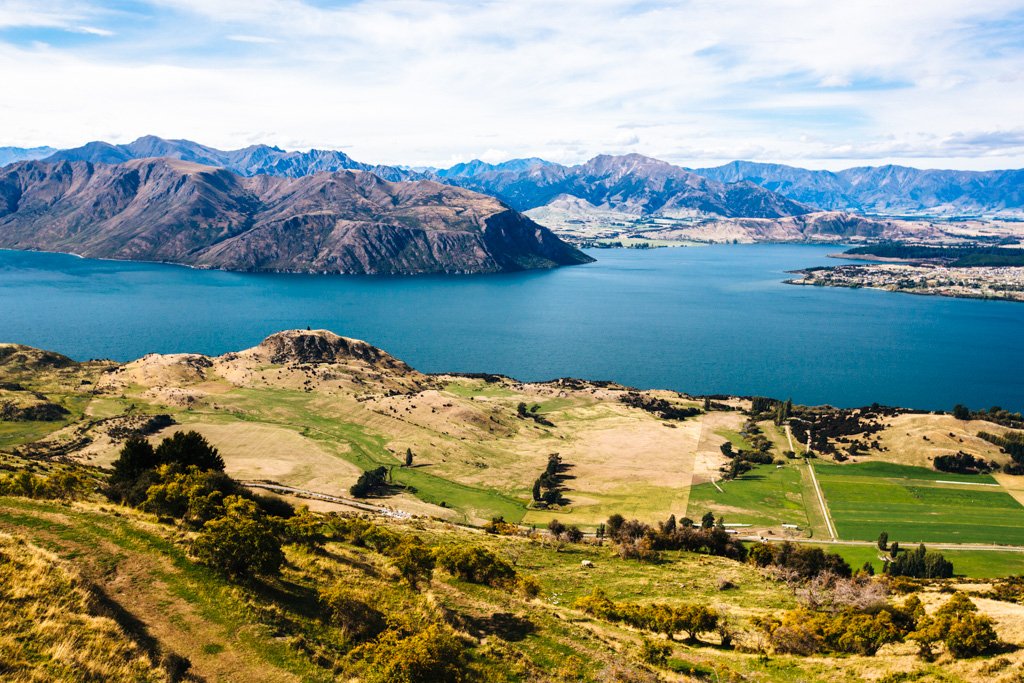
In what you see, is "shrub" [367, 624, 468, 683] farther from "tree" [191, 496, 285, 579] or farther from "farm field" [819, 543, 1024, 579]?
"farm field" [819, 543, 1024, 579]

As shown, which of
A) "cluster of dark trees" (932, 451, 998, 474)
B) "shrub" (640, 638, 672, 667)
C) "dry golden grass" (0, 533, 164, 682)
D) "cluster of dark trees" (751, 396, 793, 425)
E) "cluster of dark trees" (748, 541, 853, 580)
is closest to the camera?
"dry golden grass" (0, 533, 164, 682)

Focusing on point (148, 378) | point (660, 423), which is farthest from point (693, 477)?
point (148, 378)

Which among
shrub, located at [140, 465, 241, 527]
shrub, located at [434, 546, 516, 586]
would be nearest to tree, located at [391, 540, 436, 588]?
shrub, located at [434, 546, 516, 586]

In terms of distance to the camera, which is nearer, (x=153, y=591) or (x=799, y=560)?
(x=153, y=591)

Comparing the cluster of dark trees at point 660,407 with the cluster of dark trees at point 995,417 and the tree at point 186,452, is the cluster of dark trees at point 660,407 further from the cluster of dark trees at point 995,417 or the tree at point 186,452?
the tree at point 186,452

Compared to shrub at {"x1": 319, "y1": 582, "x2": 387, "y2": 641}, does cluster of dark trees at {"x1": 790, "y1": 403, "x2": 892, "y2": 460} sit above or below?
below

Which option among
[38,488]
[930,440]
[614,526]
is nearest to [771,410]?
[930,440]

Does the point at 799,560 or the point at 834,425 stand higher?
the point at 799,560

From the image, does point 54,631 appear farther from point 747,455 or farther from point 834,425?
point 834,425

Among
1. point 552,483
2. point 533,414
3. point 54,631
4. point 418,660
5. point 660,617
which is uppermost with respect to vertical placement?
point 54,631
